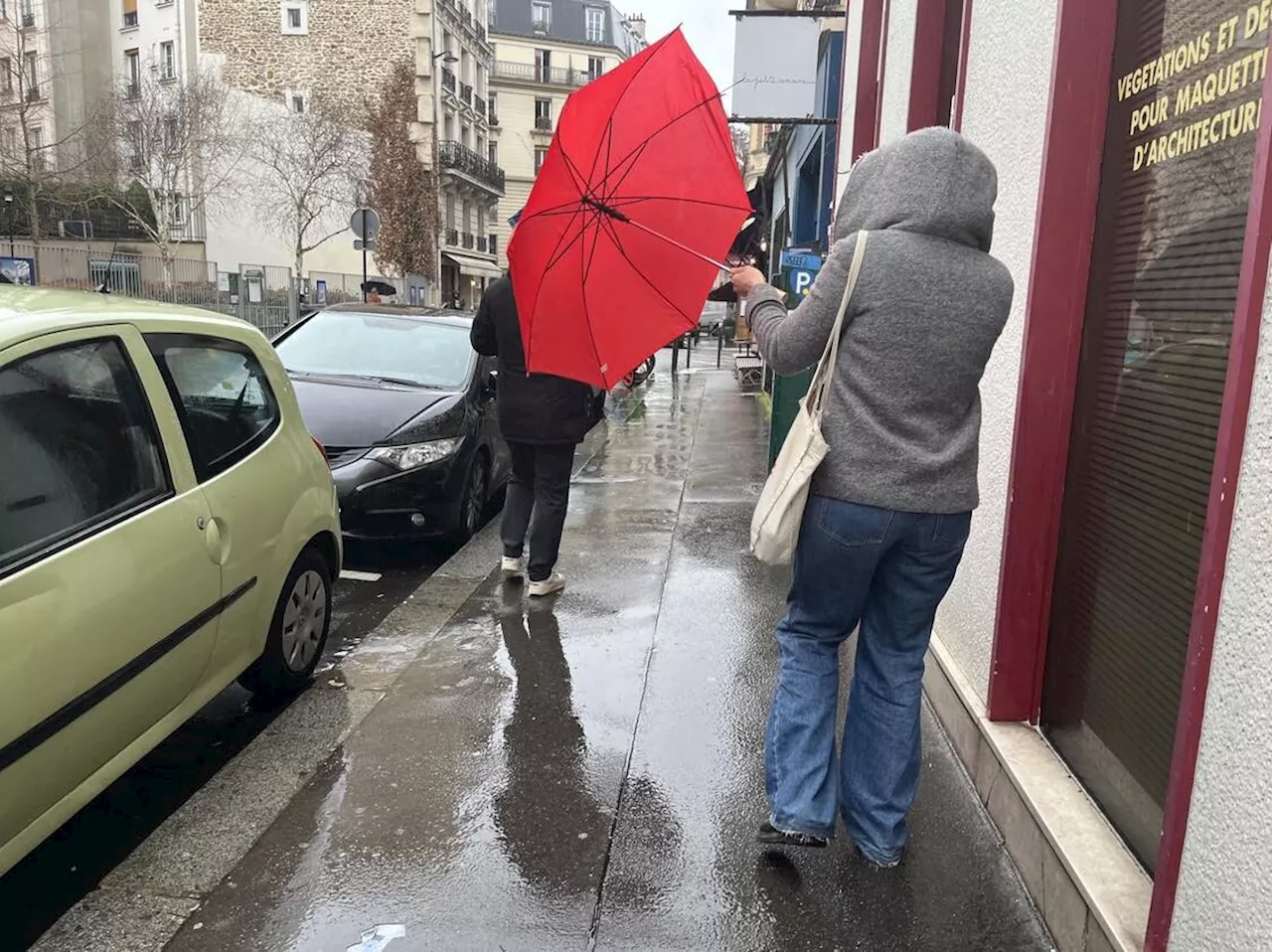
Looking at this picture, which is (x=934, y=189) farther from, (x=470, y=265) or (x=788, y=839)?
(x=470, y=265)

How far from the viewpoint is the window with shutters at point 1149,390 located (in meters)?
2.31

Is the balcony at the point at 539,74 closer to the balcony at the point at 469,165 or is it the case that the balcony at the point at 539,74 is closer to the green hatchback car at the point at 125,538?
the balcony at the point at 469,165

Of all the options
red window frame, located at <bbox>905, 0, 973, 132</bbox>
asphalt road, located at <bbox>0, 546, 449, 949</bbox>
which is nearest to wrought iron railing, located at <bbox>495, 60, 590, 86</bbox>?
red window frame, located at <bbox>905, 0, 973, 132</bbox>

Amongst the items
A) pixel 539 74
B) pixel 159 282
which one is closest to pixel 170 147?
pixel 159 282

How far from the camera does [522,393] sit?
5.13 m

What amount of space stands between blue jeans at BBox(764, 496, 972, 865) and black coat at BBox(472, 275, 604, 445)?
8.47 ft

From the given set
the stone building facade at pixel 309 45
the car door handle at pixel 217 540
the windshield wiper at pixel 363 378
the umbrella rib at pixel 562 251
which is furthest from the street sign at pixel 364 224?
the stone building facade at pixel 309 45

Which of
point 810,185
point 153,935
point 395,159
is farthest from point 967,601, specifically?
point 395,159

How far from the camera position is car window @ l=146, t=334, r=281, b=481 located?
342cm

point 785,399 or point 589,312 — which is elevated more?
point 589,312

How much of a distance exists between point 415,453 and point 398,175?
128 feet

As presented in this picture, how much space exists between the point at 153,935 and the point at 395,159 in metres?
43.2

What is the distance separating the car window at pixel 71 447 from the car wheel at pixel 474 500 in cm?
349

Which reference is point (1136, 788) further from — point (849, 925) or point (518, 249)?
point (518, 249)
